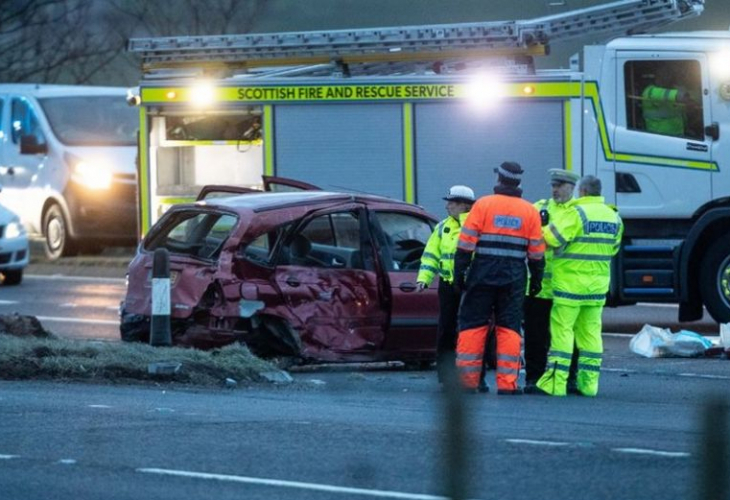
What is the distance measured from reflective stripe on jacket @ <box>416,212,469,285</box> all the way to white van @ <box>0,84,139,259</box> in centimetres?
1282

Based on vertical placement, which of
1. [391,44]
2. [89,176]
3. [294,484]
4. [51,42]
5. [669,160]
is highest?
[51,42]

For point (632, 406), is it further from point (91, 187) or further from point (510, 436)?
point (91, 187)

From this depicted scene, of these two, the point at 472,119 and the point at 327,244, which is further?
the point at 472,119

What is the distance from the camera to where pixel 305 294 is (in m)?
11.6

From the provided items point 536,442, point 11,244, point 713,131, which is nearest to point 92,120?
point 11,244

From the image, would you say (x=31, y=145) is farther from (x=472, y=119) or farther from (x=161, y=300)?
(x=161, y=300)

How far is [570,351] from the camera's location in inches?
404

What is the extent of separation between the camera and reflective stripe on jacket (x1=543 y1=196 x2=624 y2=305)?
1030 cm

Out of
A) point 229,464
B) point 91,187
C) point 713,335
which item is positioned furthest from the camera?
point 91,187

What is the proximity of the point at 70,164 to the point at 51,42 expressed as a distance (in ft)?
48.3

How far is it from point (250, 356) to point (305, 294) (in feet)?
2.90

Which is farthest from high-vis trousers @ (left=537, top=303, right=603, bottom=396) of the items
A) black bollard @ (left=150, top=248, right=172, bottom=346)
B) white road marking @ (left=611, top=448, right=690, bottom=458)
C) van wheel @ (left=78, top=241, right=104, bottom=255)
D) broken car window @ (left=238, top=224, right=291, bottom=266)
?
van wheel @ (left=78, top=241, right=104, bottom=255)

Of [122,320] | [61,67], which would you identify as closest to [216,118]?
[122,320]

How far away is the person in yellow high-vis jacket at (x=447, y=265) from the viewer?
10.7 m
